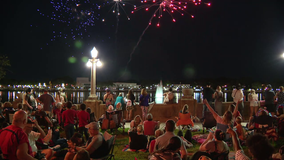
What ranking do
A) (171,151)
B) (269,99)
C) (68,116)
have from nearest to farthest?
(171,151)
(68,116)
(269,99)

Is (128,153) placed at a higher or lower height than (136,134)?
lower

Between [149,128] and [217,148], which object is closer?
[217,148]

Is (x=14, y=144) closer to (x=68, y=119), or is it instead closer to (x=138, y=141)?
(x=138, y=141)

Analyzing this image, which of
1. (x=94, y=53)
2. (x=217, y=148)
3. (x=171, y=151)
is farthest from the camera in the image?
(x=94, y=53)

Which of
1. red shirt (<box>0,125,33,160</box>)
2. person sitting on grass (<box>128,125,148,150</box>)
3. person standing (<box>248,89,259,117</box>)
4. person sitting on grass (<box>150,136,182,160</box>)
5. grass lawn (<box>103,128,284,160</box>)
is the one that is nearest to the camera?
red shirt (<box>0,125,33,160</box>)

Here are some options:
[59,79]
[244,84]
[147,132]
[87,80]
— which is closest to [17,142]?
[147,132]

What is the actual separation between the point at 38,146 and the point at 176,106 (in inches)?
325

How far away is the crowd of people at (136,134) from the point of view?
3529mm

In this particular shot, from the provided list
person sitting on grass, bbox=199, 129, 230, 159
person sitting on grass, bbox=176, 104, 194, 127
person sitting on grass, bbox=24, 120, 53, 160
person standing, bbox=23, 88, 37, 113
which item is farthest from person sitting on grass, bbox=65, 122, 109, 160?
person standing, bbox=23, 88, 37, 113

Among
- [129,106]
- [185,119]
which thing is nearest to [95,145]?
[185,119]

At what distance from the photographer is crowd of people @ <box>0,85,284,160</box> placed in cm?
353

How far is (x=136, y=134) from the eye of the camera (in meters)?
7.04

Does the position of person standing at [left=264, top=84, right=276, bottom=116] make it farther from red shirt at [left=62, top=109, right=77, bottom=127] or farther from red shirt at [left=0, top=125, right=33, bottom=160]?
red shirt at [left=0, top=125, right=33, bottom=160]

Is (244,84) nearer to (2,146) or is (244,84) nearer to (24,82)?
(24,82)
